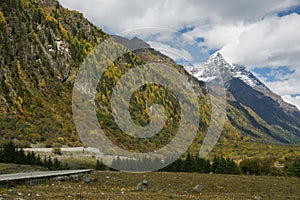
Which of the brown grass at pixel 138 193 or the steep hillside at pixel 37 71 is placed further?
the steep hillside at pixel 37 71

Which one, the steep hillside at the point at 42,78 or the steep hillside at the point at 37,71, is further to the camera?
the steep hillside at the point at 37,71

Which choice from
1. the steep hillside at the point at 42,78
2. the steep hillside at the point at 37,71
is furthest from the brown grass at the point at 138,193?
the steep hillside at the point at 37,71

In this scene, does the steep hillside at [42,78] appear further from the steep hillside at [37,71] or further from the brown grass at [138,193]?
the brown grass at [138,193]

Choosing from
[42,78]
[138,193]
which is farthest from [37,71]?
[138,193]

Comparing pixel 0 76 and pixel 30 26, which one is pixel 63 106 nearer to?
pixel 0 76

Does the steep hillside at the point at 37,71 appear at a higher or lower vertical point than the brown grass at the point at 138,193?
higher

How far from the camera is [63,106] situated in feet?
333

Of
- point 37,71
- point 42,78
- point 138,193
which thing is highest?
point 37,71

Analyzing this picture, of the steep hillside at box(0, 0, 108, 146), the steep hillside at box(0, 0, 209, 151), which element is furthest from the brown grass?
the steep hillside at box(0, 0, 108, 146)

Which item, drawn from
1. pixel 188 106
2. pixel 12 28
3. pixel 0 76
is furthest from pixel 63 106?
pixel 188 106

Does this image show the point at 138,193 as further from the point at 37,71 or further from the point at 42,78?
the point at 37,71

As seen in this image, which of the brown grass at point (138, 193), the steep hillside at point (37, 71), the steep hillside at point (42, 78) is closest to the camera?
the brown grass at point (138, 193)

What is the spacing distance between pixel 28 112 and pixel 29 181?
76.8m

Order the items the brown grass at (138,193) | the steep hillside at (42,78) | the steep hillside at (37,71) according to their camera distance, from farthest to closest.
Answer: the steep hillside at (37,71), the steep hillside at (42,78), the brown grass at (138,193)
